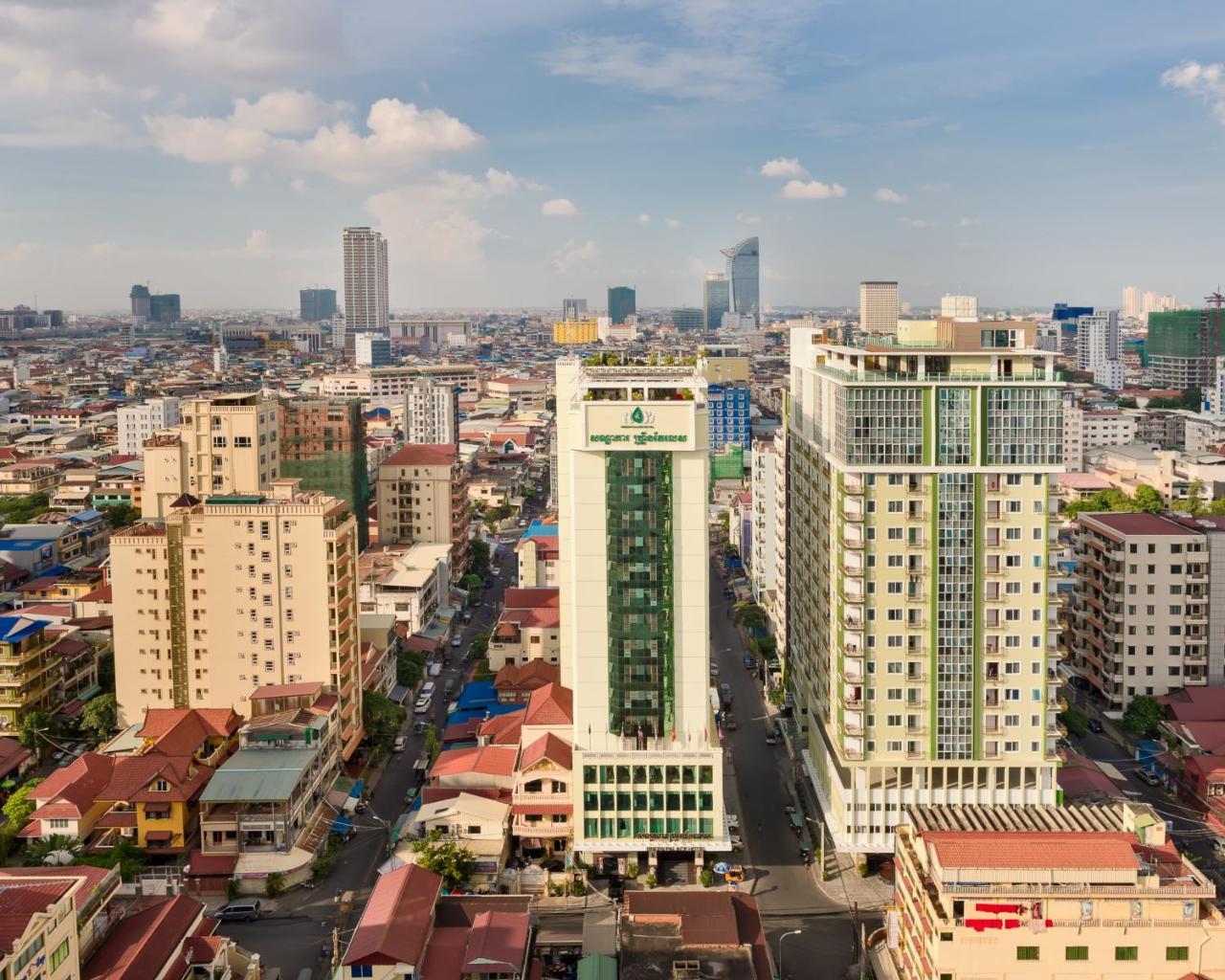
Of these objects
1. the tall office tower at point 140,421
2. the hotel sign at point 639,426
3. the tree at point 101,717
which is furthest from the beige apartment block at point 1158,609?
the tall office tower at point 140,421

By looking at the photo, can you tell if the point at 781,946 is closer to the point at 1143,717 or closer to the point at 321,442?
the point at 1143,717

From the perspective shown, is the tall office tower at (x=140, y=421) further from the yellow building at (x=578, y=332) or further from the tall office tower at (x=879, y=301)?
the yellow building at (x=578, y=332)

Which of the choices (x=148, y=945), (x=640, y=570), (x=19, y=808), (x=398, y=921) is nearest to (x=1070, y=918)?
(x=398, y=921)

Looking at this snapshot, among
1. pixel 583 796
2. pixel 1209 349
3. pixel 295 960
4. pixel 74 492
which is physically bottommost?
pixel 295 960

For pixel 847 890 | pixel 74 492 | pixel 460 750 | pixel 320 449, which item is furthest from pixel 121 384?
pixel 847 890

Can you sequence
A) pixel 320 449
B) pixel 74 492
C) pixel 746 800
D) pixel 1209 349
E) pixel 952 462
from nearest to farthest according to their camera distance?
pixel 952 462
pixel 746 800
pixel 320 449
pixel 74 492
pixel 1209 349

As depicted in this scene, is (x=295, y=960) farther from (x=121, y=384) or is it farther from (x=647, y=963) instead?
(x=121, y=384)
